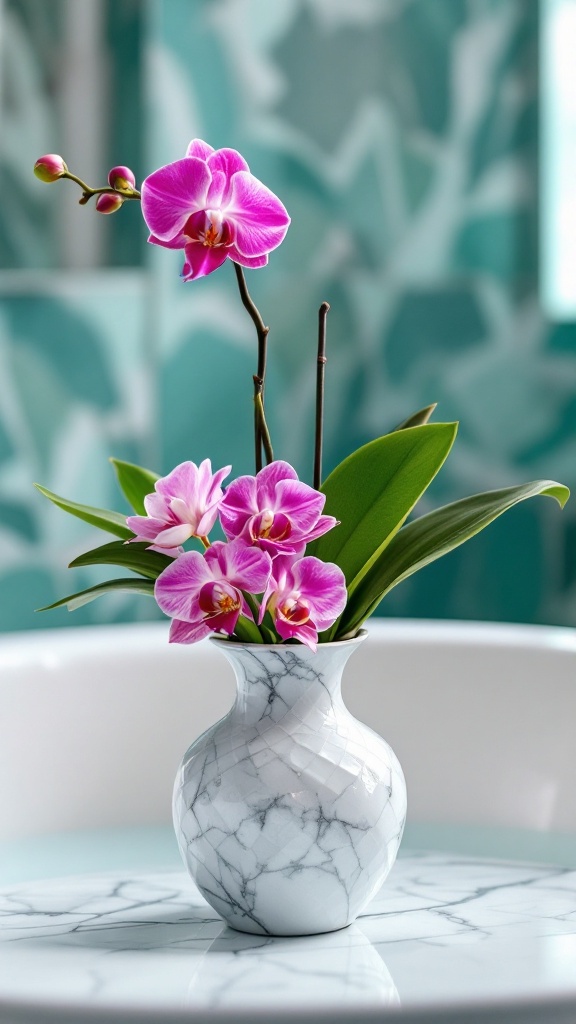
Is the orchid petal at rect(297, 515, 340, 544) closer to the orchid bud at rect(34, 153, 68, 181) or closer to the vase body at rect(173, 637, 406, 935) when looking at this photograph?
the vase body at rect(173, 637, 406, 935)

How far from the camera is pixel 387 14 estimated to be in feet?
6.93

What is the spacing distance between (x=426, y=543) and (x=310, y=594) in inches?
4.9

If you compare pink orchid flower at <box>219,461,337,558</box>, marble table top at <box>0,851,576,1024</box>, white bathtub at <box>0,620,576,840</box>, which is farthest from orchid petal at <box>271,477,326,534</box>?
white bathtub at <box>0,620,576,840</box>

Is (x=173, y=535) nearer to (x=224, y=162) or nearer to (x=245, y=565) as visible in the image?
(x=245, y=565)

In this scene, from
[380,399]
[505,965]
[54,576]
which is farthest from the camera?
[380,399]

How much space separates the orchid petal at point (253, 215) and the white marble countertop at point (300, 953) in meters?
0.36

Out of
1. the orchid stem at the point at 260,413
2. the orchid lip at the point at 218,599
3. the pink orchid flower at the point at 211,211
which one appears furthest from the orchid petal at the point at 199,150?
the orchid lip at the point at 218,599

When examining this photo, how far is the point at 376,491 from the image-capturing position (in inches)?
27.7

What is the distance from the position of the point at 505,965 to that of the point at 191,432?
5.01 ft

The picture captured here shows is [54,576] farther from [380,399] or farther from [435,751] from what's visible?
[435,751]

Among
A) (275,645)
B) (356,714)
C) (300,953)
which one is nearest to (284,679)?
(275,645)

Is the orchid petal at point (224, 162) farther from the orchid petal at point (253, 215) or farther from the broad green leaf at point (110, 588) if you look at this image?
the broad green leaf at point (110, 588)

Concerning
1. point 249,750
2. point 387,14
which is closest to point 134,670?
point 249,750

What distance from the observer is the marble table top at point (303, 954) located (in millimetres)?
492
